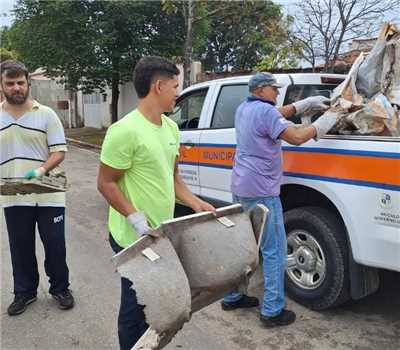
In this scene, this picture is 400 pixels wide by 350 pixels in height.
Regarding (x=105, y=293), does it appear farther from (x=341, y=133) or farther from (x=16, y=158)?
(x=341, y=133)

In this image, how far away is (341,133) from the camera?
3580 millimetres

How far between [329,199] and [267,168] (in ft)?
1.77

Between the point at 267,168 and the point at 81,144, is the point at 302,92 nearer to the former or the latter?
the point at 267,168

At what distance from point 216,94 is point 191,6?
589 centimetres

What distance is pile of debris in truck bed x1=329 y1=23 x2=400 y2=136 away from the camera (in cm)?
340

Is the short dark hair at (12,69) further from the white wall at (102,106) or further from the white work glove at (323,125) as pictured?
the white wall at (102,106)

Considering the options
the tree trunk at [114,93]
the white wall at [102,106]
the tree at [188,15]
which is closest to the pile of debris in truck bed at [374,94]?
the tree at [188,15]

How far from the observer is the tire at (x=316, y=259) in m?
3.58

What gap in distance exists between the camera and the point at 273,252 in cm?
355

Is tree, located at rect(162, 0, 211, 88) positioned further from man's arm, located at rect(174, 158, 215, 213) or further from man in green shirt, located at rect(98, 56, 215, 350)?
man in green shirt, located at rect(98, 56, 215, 350)

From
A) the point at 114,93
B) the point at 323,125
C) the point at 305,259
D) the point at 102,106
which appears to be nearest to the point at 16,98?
the point at 323,125

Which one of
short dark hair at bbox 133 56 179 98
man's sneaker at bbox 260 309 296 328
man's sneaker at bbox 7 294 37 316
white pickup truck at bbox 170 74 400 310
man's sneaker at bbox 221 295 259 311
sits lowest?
man's sneaker at bbox 7 294 37 316

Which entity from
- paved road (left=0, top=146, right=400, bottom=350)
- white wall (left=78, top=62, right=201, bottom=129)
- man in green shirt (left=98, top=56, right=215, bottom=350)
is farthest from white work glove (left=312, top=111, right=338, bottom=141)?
white wall (left=78, top=62, right=201, bottom=129)

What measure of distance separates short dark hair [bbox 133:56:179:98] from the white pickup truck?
1.58 metres
